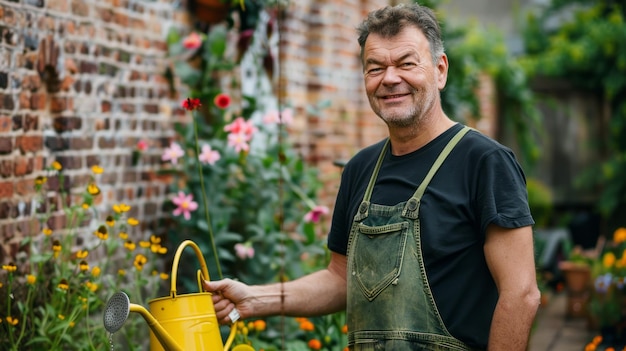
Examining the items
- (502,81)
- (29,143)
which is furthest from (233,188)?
(502,81)

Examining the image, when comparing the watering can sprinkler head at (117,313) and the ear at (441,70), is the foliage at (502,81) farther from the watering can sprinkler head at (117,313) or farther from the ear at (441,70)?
the watering can sprinkler head at (117,313)

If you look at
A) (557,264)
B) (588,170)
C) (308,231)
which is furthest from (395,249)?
(588,170)

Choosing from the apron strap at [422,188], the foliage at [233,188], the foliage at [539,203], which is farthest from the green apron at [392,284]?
the foliage at [539,203]

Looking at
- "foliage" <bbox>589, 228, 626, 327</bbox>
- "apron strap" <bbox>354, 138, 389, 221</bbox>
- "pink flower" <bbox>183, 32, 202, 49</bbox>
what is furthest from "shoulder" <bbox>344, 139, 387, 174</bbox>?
"foliage" <bbox>589, 228, 626, 327</bbox>

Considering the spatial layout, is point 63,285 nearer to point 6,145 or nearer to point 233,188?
point 6,145

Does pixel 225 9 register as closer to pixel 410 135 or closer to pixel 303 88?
pixel 303 88

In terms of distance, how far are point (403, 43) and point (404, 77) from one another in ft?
0.30

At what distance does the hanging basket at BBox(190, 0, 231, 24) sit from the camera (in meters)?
4.67

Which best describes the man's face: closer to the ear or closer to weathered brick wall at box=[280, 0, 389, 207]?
the ear

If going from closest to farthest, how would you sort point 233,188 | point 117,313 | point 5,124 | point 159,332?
point 117,313, point 159,332, point 5,124, point 233,188

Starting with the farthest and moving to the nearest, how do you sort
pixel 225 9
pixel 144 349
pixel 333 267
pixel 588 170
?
pixel 588 170 → pixel 225 9 → pixel 144 349 → pixel 333 267

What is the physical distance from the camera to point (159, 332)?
2.30 metres

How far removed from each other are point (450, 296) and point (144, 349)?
2.14m

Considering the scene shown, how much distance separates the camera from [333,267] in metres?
2.77
